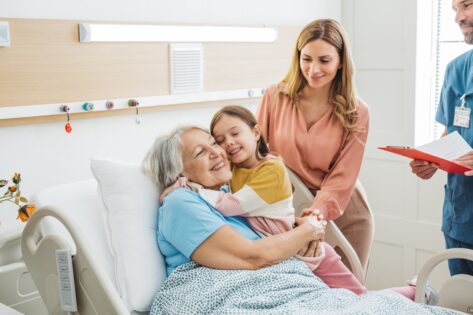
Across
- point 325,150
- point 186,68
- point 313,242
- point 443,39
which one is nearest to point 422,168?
point 325,150

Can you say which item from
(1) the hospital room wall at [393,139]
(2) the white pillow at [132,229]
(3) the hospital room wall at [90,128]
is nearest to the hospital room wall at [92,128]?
(3) the hospital room wall at [90,128]

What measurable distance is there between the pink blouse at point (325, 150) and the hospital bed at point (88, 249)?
508mm

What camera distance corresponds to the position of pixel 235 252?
6.37 ft

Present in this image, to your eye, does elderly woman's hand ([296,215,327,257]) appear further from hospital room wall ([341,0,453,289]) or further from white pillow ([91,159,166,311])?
hospital room wall ([341,0,453,289])

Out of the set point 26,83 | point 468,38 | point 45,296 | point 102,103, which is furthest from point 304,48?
point 45,296

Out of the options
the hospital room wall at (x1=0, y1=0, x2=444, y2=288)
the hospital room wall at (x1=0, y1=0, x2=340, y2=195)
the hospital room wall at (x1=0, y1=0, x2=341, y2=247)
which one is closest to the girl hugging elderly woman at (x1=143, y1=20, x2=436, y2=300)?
the hospital room wall at (x1=0, y1=0, x2=341, y2=247)

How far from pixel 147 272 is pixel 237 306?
35 cm

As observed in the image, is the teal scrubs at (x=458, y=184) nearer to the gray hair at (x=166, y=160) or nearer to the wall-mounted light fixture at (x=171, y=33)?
the wall-mounted light fixture at (x=171, y=33)

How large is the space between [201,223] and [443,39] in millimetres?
2398

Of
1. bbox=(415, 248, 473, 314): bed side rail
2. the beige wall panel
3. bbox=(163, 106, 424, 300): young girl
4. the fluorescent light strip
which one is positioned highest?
the beige wall panel

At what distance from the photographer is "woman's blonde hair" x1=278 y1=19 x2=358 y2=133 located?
8.37 ft

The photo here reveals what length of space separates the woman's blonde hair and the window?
135 centimetres

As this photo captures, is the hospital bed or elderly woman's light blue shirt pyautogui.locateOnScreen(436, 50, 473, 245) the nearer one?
the hospital bed

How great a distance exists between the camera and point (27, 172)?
245cm
